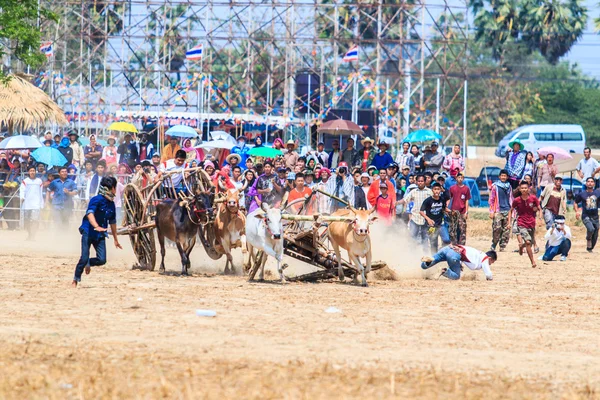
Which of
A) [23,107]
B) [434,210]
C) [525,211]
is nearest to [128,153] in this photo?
[23,107]

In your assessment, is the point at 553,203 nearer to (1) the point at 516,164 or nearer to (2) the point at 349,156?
(1) the point at 516,164

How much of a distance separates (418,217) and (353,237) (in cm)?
456

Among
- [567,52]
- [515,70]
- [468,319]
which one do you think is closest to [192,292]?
[468,319]

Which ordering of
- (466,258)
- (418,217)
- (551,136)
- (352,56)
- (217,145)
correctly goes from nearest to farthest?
(466,258), (418,217), (217,145), (352,56), (551,136)

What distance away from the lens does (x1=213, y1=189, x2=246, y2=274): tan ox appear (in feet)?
58.2

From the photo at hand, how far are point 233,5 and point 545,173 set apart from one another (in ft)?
71.9

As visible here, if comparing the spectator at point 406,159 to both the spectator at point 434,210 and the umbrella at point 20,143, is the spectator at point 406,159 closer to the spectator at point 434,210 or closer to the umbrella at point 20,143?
the spectator at point 434,210

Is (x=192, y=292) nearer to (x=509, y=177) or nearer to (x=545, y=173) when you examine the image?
(x=509, y=177)

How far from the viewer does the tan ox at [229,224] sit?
699 inches

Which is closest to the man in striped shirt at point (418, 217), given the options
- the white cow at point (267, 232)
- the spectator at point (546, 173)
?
the white cow at point (267, 232)

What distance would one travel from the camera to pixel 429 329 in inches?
475

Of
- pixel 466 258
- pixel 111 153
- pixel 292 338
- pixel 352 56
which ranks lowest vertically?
pixel 292 338

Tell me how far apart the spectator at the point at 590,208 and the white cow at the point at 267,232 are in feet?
33.5

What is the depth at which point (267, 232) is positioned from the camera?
16.4 metres
